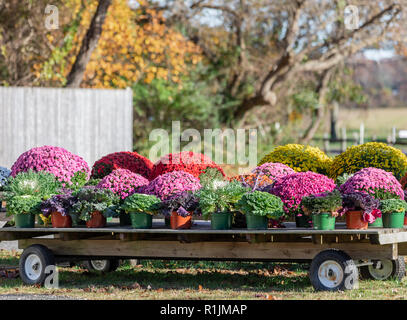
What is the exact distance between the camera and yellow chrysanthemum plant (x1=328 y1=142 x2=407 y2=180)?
33.8ft

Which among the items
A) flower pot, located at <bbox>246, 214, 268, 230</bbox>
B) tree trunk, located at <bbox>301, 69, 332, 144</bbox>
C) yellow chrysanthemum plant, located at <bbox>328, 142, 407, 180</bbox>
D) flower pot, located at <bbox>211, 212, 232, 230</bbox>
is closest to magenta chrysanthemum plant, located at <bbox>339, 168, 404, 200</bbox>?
flower pot, located at <bbox>246, 214, 268, 230</bbox>

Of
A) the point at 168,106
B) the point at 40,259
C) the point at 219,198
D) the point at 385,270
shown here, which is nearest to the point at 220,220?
the point at 219,198

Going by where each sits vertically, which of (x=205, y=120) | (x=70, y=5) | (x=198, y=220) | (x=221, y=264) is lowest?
(x=221, y=264)

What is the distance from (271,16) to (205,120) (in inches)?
159

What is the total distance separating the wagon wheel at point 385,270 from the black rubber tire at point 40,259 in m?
3.63

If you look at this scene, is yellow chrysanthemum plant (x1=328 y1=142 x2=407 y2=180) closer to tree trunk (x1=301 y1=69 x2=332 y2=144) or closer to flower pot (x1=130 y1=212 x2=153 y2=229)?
→ flower pot (x1=130 y1=212 x2=153 y2=229)

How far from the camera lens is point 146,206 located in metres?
8.55

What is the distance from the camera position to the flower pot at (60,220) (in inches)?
355

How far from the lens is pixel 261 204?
8109mm

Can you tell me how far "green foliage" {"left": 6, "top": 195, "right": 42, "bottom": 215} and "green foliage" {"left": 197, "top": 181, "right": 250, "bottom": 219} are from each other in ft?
6.59

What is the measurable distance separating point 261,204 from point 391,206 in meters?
1.34
